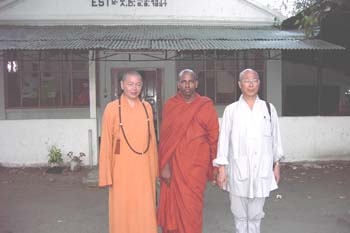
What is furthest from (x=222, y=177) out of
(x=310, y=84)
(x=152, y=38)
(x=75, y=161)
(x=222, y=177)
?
(x=310, y=84)

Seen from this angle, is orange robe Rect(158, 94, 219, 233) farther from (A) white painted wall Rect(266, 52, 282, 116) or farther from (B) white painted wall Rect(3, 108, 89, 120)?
(A) white painted wall Rect(266, 52, 282, 116)

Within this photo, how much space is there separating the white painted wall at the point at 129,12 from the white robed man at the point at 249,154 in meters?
7.30

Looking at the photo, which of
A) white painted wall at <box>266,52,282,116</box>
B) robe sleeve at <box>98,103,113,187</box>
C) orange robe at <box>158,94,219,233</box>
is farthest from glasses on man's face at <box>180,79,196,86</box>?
white painted wall at <box>266,52,282,116</box>

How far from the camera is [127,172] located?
374cm

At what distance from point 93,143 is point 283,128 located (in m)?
4.04

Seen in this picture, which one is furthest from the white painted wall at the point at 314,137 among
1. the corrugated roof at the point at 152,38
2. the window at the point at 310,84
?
the window at the point at 310,84

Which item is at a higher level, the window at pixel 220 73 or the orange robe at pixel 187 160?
the window at pixel 220 73

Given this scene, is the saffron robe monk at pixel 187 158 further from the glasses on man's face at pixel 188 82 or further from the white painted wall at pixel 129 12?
the white painted wall at pixel 129 12

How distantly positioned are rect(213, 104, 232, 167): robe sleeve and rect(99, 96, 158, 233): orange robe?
657mm

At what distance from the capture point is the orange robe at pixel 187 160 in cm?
397

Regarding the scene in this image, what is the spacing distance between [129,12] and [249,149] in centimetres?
767

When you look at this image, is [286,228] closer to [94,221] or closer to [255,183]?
[255,183]

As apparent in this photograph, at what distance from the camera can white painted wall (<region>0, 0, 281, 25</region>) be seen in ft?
33.8

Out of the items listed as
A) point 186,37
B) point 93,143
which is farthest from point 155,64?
point 93,143
